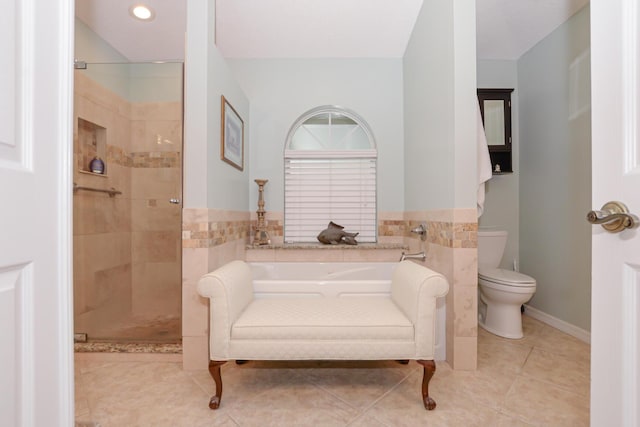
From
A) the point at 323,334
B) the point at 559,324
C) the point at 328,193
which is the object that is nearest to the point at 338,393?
the point at 323,334

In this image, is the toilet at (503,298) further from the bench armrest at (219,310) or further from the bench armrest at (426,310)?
the bench armrest at (219,310)

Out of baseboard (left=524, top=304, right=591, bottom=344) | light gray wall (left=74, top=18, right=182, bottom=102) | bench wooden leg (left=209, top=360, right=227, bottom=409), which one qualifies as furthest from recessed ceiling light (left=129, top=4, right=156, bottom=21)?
baseboard (left=524, top=304, right=591, bottom=344)

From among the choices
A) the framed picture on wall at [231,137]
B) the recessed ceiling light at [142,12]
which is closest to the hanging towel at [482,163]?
the framed picture on wall at [231,137]

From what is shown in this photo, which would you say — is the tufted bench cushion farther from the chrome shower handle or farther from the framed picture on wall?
the framed picture on wall

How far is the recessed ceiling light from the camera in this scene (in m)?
2.13

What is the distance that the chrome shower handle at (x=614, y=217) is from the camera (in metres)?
0.56

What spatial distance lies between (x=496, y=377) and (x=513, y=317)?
0.77 metres

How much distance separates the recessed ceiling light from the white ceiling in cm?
4

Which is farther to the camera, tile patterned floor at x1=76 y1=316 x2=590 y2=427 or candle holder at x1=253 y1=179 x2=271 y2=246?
candle holder at x1=253 y1=179 x2=271 y2=246

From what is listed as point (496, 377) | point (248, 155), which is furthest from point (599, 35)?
point (248, 155)

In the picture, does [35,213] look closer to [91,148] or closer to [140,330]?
[140,330]

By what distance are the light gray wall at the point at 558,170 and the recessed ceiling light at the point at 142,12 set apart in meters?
3.49

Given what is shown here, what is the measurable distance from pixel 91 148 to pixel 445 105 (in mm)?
2824

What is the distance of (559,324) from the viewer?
243 centimetres
